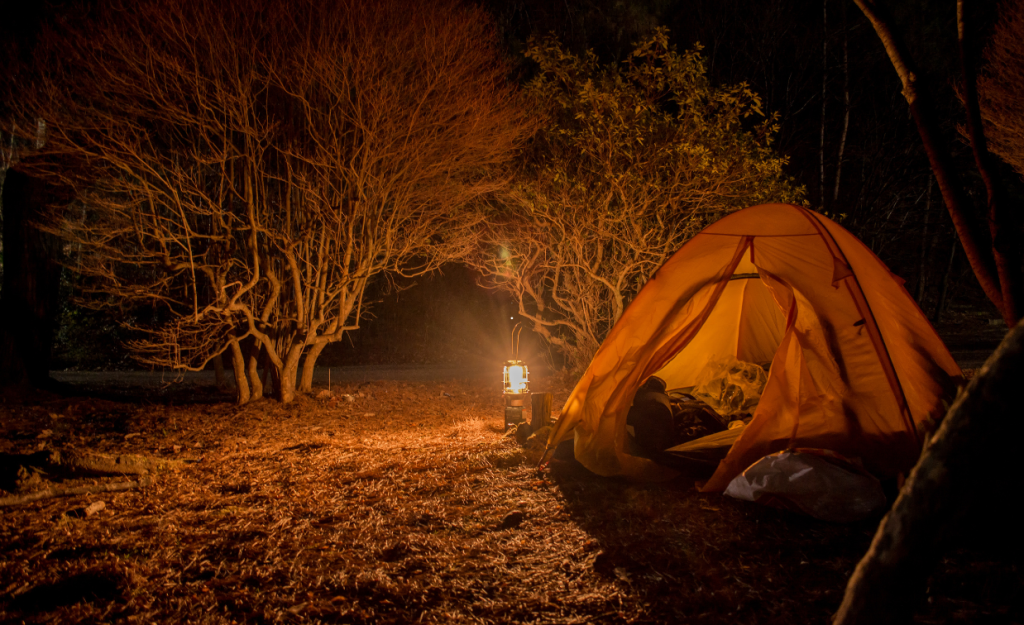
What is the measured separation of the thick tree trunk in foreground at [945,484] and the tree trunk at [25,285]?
8.92 meters

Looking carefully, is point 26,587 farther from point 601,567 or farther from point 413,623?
point 601,567

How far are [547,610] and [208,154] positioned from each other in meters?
6.79

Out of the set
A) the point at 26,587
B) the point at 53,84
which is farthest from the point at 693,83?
the point at 26,587

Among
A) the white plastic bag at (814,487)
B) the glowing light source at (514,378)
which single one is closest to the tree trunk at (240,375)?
the glowing light source at (514,378)

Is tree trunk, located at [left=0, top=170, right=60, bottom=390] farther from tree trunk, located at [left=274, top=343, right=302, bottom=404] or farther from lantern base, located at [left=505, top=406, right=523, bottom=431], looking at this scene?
lantern base, located at [left=505, top=406, right=523, bottom=431]

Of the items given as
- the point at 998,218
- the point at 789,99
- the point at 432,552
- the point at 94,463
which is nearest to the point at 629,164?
the point at 998,218

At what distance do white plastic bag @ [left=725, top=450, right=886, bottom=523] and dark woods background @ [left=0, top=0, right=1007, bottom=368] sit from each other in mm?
8464

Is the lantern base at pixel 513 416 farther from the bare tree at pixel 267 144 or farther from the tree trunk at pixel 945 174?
the tree trunk at pixel 945 174

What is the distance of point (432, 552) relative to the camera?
300 centimetres

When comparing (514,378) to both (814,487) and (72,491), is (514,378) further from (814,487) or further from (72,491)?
(72,491)

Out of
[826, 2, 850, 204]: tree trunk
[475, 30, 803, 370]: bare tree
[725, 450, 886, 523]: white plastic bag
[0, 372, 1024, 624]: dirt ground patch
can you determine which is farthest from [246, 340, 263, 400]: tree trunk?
[826, 2, 850, 204]: tree trunk

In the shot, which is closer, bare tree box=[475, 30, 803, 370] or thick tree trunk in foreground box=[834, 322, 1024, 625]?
thick tree trunk in foreground box=[834, 322, 1024, 625]

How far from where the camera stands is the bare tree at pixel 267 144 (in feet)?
19.9

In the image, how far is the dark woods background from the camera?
1049cm
